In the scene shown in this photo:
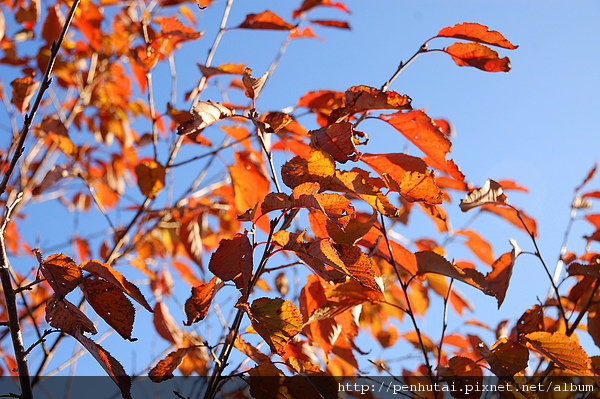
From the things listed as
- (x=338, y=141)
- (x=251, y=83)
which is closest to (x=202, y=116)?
(x=251, y=83)

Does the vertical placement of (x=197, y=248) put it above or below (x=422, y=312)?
above

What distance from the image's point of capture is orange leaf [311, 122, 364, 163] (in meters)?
0.81

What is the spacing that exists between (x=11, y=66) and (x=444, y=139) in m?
1.96

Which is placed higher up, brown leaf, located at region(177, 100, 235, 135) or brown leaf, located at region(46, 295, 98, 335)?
brown leaf, located at region(177, 100, 235, 135)

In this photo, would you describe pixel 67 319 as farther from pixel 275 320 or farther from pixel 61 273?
pixel 275 320

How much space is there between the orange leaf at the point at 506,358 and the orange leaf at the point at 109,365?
25.2 inches

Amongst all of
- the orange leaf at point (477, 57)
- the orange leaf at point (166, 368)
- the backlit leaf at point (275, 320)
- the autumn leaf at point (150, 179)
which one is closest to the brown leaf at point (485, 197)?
the orange leaf at point (477, 57)

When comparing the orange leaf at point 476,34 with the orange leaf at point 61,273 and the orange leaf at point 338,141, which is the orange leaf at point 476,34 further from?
the orange leaf at point 61,273

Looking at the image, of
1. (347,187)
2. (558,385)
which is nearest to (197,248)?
(347,187)

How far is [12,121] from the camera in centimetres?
212

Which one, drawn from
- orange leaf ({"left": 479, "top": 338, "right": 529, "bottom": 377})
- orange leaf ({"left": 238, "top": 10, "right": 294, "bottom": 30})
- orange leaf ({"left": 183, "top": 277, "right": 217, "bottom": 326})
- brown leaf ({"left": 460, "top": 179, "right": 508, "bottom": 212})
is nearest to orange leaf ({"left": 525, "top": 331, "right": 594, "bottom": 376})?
orange leaf ({"left": 479, "top": 338, "right": 529, "bottom": 377})

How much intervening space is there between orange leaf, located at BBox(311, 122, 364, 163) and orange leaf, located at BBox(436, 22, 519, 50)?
16.3 inches

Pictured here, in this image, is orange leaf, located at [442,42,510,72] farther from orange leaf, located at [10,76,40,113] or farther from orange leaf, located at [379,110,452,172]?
orange leaf, located at [10,76,40,113]

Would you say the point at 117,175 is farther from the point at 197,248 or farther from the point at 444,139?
the point at 444,139
